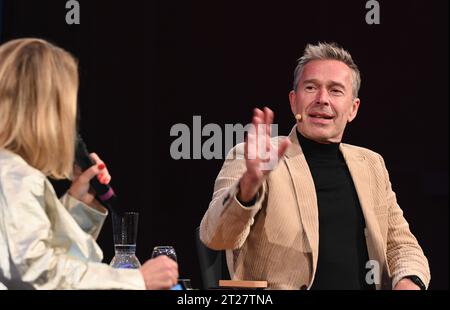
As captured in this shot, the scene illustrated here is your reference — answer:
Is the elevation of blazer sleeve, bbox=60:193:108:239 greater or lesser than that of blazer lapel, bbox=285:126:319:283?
greater

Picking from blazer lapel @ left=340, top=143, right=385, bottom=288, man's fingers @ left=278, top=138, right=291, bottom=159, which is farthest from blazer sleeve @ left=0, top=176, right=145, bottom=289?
blazer lapel @ left=340, top=143, right=385, bottom=288

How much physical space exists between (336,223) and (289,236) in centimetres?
18

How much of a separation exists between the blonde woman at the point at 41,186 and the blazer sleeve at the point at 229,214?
1.73ft

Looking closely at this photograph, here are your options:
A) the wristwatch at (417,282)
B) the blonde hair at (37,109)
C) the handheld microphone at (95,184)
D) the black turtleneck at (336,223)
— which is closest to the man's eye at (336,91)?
the black turtleneck at (336,223)

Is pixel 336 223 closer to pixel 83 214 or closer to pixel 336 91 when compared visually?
pixel 336 91

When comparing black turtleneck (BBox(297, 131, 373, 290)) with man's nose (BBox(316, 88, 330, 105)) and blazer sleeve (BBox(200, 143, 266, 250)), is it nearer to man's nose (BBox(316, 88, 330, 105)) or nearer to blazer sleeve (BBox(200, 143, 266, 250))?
man's nose (BBox(316, 88, 330, 105))

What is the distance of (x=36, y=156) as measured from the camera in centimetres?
159

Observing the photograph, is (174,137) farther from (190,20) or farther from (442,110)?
(442,110)

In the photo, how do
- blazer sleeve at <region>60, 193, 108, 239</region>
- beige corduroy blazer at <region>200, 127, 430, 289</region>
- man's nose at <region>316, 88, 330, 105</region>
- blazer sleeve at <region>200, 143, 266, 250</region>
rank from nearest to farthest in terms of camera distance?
blazer sleeve at <region>60, 193, 108, 239</region> < blazer sleeve at <region>200, 143, 266, 250</region> < beige corduroy blazer at <region>200, 127, 430, 289</region> < man's nose at <region>316, 88, 330, 105</region>

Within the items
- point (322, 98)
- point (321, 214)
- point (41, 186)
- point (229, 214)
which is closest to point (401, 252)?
point (321, 214)

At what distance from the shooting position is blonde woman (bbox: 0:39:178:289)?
1.51m

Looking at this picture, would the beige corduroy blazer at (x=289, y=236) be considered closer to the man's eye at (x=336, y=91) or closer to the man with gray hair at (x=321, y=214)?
the man with gray hair at (x=321, y=214)
